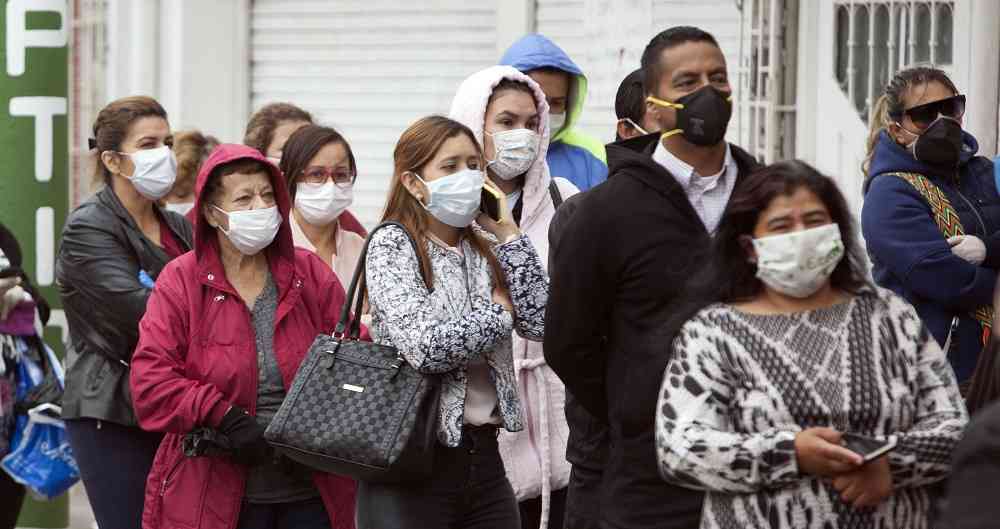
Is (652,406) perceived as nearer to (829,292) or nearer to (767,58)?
(829,292)

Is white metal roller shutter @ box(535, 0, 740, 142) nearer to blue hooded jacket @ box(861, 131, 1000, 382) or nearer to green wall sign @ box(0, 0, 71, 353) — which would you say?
green wall sign @ box(0, 0, 71, 353)

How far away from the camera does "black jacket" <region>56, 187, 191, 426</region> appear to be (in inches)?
253

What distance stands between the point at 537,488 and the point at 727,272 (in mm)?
1928

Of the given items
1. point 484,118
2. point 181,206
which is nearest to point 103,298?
point 484,118

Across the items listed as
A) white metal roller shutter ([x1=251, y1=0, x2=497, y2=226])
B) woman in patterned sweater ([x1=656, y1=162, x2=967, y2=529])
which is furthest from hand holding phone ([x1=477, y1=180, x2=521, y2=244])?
white metal roller shutter ([x1=251, y1=0, x2=497, y2=226])

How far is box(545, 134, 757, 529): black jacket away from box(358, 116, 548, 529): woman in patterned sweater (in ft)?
1.82

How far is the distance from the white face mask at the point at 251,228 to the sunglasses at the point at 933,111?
2227mm

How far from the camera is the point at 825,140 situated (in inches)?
352

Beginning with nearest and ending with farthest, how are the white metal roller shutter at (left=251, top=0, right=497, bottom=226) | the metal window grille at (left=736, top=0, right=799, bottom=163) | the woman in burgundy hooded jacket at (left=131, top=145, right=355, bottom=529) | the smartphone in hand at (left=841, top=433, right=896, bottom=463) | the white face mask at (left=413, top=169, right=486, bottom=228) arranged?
1. the smartphone in hand at (left=841, top=433, right=896, bottom=463)
2. the white face mask at (left=413, top=169, right=486, bottom=228)
3. the woman in burgundy hooded jacket at (left=131, top=145, right=355, bottom=529)
4. the metal window grille at (left=736, top=0, right=799, bottom=163)
5. the white metal roller shutter at (left=251, top=0, right=497, bottom=226)

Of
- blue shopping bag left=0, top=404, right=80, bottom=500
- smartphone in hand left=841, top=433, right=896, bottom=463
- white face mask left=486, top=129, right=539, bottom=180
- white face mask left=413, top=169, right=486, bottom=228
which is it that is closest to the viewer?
smartphone in hand left=841, top=433, right=896, bottom=463

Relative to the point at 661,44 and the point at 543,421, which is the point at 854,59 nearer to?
the point at 543,421

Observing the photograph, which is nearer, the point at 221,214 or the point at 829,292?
the point at 829,292

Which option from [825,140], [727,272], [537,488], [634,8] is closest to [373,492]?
→ [537,488]

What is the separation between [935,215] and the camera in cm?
604
